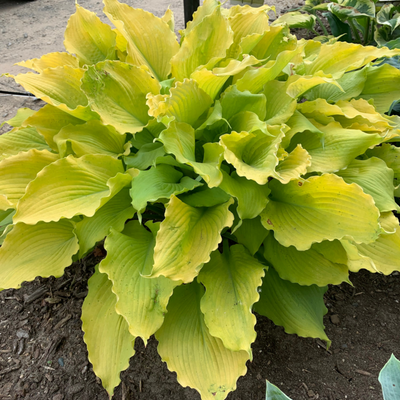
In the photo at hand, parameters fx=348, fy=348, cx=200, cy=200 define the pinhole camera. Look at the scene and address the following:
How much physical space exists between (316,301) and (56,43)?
11.8 ft

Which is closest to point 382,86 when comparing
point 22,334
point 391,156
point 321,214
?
point 391,156

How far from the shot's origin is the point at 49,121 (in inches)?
60.0

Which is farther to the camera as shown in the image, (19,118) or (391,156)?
(19,118)

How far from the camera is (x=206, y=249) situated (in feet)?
3.49

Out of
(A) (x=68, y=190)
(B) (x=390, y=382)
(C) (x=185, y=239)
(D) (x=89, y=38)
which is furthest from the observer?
(D) (x=89, y=38)

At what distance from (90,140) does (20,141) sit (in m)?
0.42

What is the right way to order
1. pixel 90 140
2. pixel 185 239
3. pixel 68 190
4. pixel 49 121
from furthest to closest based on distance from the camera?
1. pixel 49 121
2. pixel 90 140
3. pixel 68 190
4. pixel 185 239

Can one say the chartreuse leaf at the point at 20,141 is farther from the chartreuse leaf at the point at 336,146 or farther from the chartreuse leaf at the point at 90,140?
the chartreuse leaf at the point at 336,146

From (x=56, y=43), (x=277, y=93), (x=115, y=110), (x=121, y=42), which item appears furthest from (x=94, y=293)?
(x=56, y=43)

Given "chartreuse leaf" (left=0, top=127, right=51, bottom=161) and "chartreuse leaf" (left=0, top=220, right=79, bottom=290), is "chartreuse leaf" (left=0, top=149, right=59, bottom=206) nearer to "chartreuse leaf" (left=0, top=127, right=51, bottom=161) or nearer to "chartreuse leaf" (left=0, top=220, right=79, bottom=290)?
"chartreuse leaf" (left=0, top=220, right=79, bottom=290)

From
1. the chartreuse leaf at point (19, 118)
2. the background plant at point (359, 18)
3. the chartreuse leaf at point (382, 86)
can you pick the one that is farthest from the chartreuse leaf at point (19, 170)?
the background plant at point (359, 18)

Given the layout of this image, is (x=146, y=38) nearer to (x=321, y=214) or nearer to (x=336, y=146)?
(x=336, y=146)

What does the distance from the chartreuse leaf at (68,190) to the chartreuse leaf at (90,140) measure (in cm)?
14

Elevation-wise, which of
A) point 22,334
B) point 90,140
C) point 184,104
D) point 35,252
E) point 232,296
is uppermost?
point 184,104
